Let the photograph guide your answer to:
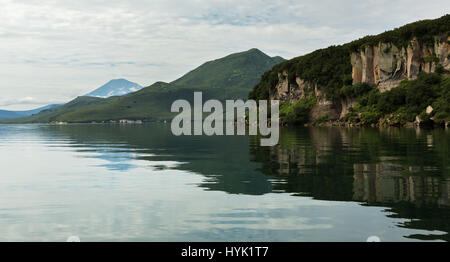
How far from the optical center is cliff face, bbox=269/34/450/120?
135000mm

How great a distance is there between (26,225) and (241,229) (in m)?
6.78

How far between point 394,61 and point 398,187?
136449mm

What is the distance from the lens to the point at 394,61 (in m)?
147

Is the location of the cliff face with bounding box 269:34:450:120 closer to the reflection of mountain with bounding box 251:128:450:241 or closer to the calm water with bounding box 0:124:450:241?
the reflection of mountain with bounding box 251:128:450:241

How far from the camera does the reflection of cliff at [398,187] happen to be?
701 inches

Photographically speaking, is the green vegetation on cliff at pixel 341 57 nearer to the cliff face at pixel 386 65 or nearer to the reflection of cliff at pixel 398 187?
the cliff face at pixel 386 65

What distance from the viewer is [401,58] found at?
477 ft

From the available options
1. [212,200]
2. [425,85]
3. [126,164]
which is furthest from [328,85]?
[212,200]

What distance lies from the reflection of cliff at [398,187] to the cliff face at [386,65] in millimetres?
120426

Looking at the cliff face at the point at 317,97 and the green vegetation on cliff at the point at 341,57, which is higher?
the green vegetation on cliff at the point at 341,57

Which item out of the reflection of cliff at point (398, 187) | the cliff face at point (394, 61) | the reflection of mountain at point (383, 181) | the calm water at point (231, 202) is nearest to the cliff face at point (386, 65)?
the cliff face at point (394, 61)
